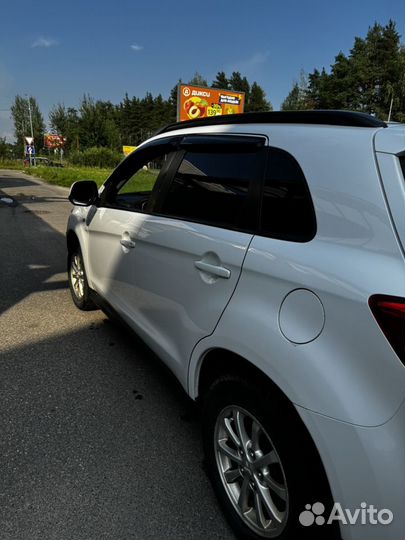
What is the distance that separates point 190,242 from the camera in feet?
6.93

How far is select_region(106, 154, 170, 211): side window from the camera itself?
3060 mm

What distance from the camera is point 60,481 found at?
87.3 inches

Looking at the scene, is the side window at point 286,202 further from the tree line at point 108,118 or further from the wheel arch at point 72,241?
the tree line at point 108,118

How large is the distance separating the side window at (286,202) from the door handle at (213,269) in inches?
9.2

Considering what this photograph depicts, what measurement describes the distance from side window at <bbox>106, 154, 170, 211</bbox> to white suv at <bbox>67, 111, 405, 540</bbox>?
63 centimetres

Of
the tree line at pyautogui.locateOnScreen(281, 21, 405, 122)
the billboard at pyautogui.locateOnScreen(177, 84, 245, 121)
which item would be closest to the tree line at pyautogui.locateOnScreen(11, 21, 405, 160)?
Result: the tree line at pyautogui.locateOnScreen(281, 21, 405, 122)

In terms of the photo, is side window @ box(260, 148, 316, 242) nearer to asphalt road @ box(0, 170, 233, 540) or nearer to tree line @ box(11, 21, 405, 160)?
asphalt road @ box(0, 170, 233, 540)

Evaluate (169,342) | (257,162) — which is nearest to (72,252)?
(169,342)

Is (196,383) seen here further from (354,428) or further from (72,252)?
(72,252)

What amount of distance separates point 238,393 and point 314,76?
3239 inches

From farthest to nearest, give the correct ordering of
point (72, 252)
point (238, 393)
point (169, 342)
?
point (72, 252), point (169, 342), point (238, 393)

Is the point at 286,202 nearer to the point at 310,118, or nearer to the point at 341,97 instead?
the point at 310,118

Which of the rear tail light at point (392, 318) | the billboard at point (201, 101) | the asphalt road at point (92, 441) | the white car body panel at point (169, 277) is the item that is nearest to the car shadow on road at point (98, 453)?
the asphalt road at point (92, 441)

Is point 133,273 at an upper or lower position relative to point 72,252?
upper
